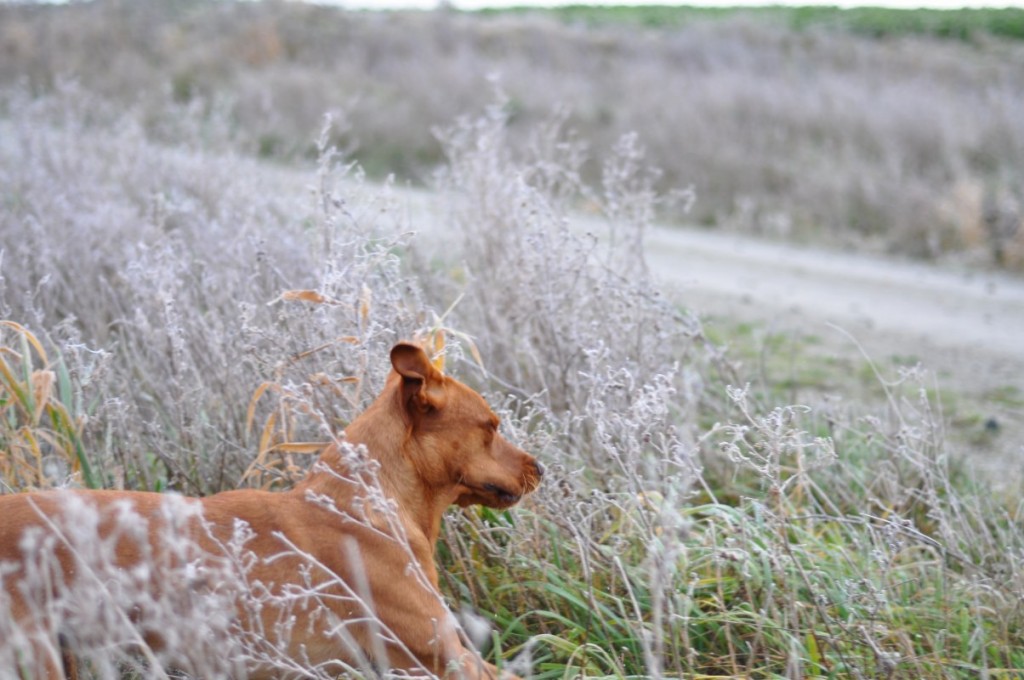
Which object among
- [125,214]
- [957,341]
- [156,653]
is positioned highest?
[125,214]

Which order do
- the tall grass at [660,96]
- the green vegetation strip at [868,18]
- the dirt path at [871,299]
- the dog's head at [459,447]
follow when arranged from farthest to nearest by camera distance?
1. the green vegetation strip at [868,18]
2. the tall grass at [660,96]
3. the dirt path at [871,299]
4. the dog's head at [459,447]

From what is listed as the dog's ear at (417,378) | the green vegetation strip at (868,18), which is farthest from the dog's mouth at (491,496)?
the green vegetation strip at (868,18)

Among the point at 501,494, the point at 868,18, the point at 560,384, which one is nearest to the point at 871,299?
the point at 560,384

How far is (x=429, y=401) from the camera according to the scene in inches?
114

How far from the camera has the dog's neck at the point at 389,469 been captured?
2877 mm

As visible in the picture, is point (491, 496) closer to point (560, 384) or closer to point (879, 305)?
point (560, 384)

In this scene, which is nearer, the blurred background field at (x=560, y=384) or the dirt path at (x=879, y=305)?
the blurred background field at (x=560, y=384)

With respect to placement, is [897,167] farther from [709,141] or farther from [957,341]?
[957,341]

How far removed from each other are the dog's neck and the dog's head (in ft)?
0.08

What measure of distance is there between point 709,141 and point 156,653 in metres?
12.7

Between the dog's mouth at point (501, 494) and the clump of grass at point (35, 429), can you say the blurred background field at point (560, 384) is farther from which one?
the dog's mouth at point (501, 494)

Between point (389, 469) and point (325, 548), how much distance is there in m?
0.28

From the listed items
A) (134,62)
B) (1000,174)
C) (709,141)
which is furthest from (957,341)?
(134,62)

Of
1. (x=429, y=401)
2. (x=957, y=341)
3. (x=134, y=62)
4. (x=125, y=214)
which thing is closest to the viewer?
(x=429, y=401)
